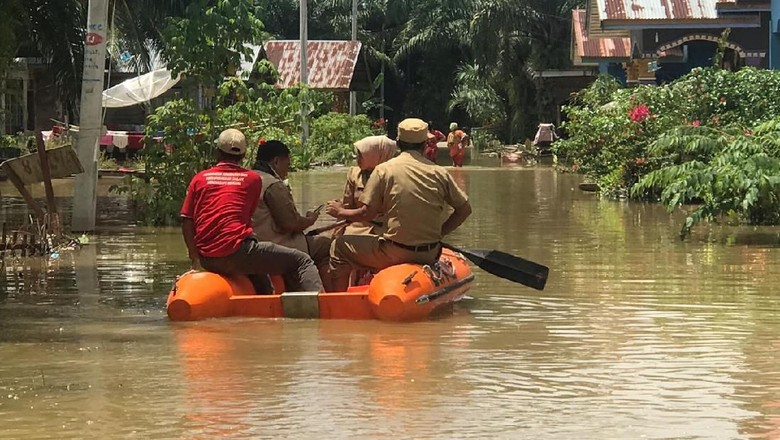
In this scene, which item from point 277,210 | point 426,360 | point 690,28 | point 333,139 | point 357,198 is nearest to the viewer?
point 426,360

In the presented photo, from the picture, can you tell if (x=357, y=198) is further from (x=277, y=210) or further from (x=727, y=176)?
(x=727, y=176)

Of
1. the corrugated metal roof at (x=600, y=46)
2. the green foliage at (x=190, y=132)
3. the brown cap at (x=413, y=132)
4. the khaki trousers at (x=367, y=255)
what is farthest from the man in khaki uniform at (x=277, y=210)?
the corrugated metal roof at (x=600, y=46)

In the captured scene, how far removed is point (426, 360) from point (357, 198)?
2.61 m

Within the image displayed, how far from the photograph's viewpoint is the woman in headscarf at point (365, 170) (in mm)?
11508

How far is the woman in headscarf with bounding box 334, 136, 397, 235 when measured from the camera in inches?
453

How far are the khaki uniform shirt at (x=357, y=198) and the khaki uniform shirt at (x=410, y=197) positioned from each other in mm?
335

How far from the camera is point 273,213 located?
11.4 metres

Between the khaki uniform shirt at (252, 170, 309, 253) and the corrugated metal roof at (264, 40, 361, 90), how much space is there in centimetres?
3675

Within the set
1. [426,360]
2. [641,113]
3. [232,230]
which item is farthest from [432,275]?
[641,113]

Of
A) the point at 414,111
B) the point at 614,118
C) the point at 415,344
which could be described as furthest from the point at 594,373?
the point at 414,111

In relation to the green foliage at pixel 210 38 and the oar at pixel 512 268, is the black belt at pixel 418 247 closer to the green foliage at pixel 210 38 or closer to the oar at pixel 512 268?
the oar at pixel 512 268

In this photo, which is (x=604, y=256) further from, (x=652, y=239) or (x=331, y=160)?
(x=331, y=160)

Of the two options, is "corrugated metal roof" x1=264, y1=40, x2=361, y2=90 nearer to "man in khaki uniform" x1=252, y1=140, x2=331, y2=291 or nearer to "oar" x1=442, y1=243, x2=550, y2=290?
"oar" x1=442, y1=243, x2=550, y2=290

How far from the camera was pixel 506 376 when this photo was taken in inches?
340
